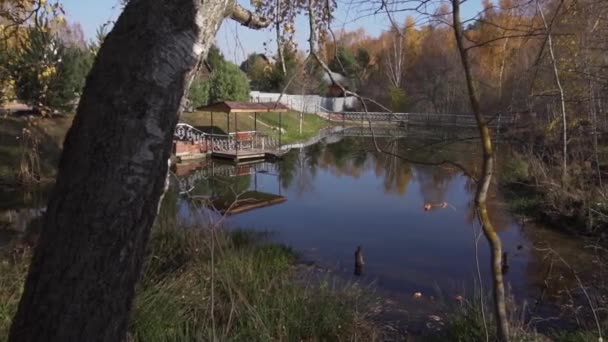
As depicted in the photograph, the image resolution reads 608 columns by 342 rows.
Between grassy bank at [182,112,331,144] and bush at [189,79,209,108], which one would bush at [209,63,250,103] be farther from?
grassy bank at [182,112,331,144]

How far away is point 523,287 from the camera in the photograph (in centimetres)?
847

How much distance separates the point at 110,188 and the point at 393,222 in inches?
475

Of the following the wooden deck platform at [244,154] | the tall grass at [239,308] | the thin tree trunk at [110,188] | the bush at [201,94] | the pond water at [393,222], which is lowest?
the pond water at [393,222]

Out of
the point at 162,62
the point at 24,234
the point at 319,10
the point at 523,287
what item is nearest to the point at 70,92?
the point at 24,234

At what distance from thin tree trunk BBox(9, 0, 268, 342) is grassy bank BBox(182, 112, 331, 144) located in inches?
986

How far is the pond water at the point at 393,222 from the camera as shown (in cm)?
862

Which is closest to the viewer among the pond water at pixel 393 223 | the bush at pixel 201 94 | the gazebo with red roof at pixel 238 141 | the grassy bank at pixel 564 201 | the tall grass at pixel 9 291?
the tall grass at pixel 9 291

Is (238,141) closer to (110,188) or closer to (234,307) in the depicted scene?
(234,307)

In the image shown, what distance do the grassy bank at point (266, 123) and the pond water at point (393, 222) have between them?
8.82 m

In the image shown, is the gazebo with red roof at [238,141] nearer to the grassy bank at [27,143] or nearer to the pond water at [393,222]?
the pond water at [393,222]

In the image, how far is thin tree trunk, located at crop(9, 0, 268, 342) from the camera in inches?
49.0

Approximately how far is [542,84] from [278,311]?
8744mm

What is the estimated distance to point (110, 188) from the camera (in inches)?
49.5

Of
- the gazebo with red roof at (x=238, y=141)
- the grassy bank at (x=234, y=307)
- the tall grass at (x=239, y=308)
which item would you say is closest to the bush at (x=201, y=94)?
the gazebo with red roof at (x=238, y=141)
